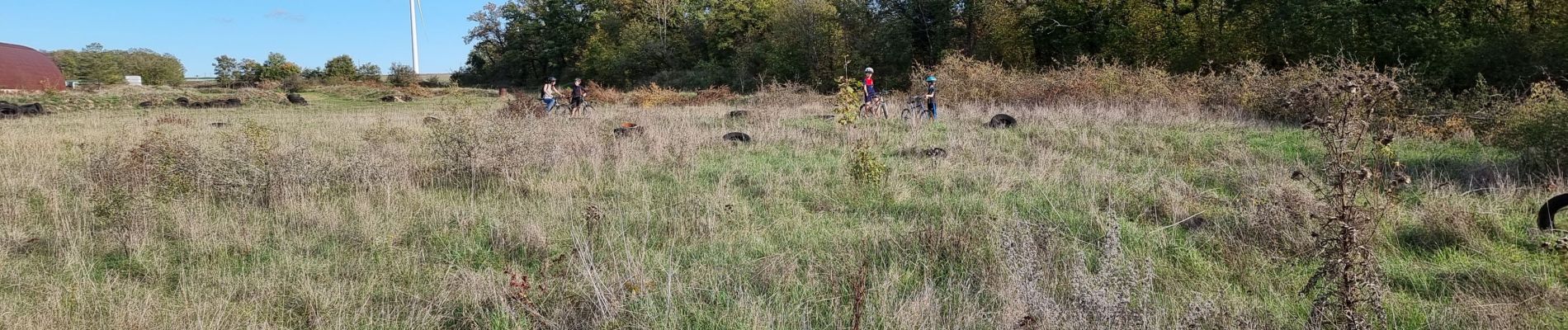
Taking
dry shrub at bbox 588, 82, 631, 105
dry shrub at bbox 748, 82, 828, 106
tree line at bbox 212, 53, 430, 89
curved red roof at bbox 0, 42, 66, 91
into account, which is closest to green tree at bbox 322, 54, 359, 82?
tree line at bbox 212, 53, 430, 89

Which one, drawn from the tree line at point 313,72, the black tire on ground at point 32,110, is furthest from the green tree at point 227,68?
the black tire on ground at point 32,110

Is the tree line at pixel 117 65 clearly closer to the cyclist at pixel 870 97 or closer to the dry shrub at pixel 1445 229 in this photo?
the cyclist at pixel 870 97

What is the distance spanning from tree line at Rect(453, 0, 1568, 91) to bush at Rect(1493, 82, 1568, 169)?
141 inches

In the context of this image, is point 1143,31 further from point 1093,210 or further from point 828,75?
point 1093,210

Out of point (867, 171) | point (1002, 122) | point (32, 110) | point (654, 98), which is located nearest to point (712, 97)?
point (654, 98)

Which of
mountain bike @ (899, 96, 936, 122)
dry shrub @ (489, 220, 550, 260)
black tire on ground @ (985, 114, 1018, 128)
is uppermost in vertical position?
mountain bike @ (899, 96, 936, 122)

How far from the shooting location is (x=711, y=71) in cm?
4931

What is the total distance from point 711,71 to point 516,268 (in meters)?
45.6

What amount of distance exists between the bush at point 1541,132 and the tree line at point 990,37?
3.57 meters

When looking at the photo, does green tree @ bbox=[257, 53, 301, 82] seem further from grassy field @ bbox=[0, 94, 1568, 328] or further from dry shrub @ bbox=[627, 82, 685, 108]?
grassy field @ bbox=[0, 94, 1568, 328]

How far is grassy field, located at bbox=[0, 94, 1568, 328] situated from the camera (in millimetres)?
3467

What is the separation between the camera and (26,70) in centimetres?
3594

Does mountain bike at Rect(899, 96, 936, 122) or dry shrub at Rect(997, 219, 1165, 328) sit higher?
mountain bike at Rect(899, 96, 936, 122)

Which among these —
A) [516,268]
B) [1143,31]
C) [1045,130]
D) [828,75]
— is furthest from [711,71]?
[516,268]
